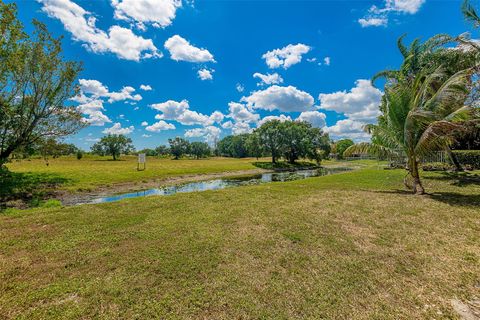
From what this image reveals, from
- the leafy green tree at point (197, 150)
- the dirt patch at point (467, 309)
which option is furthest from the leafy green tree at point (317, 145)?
the leafy green tree at point (197, 150)

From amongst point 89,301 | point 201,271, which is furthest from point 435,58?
point 89,301

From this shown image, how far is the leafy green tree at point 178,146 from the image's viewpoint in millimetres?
86662

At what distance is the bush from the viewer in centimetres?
1830

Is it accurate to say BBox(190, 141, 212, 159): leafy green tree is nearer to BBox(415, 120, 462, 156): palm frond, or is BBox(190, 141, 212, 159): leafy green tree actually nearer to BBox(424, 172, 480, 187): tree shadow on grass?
BBox(424, 172, 480, 187): tree shadow on grass

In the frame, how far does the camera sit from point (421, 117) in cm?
859

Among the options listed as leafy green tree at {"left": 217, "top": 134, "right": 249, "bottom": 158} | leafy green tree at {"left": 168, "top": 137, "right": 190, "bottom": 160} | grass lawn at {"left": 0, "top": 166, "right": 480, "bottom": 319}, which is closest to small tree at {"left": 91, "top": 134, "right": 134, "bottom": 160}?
leafy green tree at {"left": 168, "top": 137, "right": 190, "bottom": 160}

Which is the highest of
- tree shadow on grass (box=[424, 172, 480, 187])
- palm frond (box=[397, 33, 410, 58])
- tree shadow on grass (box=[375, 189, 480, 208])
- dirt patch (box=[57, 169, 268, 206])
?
palm frond (box=[397, 33, 410, 58])

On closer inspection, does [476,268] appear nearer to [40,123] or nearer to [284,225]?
[284,225]

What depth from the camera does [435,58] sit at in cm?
1364

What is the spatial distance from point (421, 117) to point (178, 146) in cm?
8497

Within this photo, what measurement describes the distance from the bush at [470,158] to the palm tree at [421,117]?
1023 centimetres

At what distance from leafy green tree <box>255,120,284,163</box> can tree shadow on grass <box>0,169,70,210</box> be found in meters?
30.8

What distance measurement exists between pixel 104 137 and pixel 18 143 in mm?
56084

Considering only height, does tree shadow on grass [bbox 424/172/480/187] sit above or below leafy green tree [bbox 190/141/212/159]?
below
